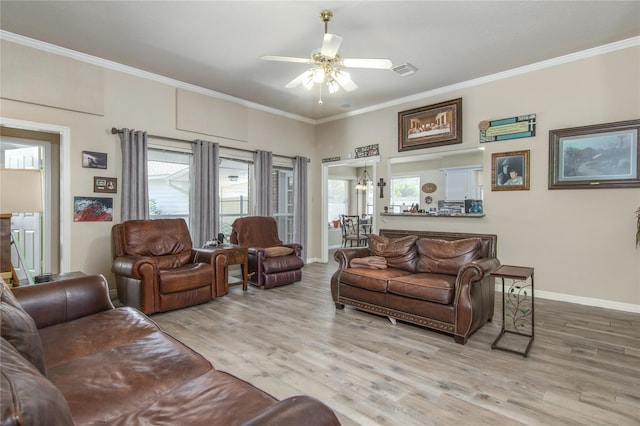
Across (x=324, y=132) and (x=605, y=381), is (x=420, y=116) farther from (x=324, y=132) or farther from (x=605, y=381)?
(x=605, y=381)

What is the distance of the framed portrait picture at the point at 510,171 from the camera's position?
4453 mm

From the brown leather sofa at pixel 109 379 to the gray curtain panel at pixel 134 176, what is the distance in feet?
8.18

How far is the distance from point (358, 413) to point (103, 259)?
3940mm

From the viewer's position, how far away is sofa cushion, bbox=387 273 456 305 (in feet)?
9.71

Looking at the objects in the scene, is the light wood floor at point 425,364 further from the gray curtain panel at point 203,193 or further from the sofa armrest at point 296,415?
the gray curtain panel at point 203,193

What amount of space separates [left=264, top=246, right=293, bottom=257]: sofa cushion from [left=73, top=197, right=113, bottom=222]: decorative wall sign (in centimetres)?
215

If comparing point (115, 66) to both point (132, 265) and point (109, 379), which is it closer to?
point (132, 265)

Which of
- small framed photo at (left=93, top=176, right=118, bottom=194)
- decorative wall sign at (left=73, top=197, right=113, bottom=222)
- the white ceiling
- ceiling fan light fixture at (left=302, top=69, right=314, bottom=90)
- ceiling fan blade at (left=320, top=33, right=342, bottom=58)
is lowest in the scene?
decorative wall sign at (left=73, top=197, right=113, bottom=222)

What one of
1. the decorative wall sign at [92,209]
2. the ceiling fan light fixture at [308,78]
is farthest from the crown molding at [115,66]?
the ceiling fan light fixture at [308,78]

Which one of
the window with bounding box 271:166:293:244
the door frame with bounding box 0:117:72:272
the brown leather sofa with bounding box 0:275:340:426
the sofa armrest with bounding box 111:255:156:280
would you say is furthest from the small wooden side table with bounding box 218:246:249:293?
the brown leather sofa with bounding box 0:275:340:426

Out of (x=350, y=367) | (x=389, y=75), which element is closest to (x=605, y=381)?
(x=350, y=367)

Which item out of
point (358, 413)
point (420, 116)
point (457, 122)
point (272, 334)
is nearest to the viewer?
point (358, 413)

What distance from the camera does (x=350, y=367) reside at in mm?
2455

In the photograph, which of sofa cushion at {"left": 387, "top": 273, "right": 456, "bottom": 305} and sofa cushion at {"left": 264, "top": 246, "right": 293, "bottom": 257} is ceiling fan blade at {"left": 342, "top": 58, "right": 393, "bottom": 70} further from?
sofa cushion at {"left": 264, "top": 246, "right": 293, "bottom": 257}
